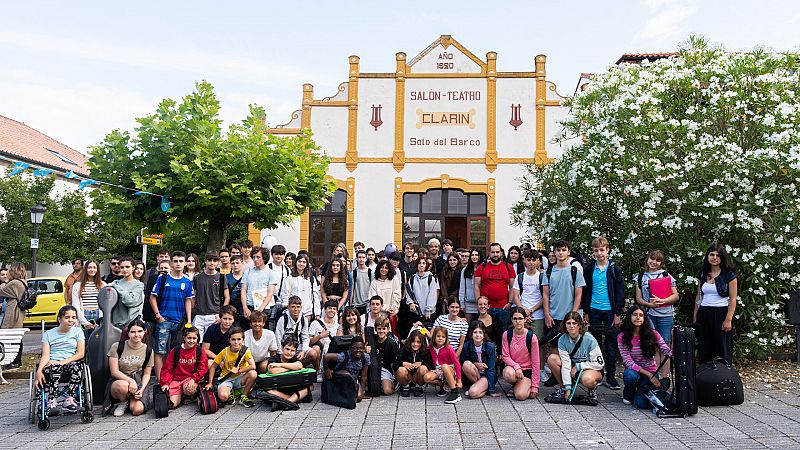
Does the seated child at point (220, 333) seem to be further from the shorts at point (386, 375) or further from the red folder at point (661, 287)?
the red folder at point (661, 287)

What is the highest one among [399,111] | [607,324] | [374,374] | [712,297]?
[399,111]

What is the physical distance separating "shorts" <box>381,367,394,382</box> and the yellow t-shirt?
5.26 feet

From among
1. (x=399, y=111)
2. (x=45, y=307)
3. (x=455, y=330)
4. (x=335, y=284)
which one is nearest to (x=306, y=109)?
(x=399, y=111)

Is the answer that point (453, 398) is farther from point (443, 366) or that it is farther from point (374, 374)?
point (374, 374)

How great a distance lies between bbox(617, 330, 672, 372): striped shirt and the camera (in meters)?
7.32

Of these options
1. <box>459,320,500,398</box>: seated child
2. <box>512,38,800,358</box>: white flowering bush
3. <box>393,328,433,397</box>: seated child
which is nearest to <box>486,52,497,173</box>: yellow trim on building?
<box>512,38,800,358</box>: white flowering bush

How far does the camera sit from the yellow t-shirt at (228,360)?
25.1ft

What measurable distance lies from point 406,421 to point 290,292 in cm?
317

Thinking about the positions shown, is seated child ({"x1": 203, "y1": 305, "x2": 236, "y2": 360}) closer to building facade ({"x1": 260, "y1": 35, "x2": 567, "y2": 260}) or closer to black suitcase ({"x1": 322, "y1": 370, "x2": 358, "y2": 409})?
black suitcase ({"x1": 322, "y1": 370, "x2": 358, "y2": 409})

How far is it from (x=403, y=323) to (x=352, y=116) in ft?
38.1

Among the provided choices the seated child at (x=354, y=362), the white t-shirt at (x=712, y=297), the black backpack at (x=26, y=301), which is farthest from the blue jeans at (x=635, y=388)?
the black backpack at (x=26, y=301)

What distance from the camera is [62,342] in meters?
7.07

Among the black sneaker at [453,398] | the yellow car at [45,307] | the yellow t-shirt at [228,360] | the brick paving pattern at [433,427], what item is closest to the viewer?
the brick paving pattern at [433,427]

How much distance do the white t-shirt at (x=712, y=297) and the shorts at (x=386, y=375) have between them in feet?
12.9
